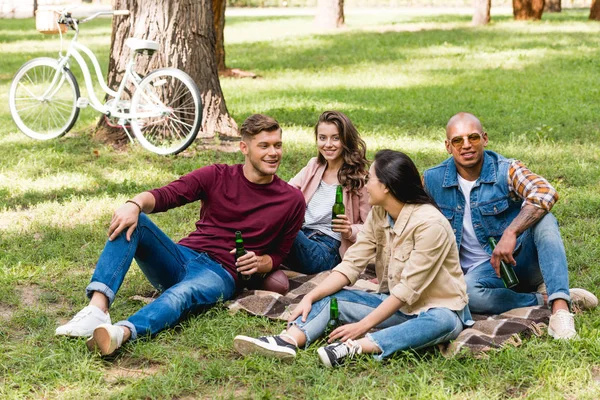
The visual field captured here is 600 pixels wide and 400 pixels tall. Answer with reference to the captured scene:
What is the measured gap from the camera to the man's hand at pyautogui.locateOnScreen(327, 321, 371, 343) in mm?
4191

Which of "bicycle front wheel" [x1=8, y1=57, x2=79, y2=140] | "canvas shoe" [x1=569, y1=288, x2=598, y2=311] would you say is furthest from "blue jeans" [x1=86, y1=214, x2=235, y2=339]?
"bicycle front wheel" [x1=8, y1=57, x2=79, y2=140]

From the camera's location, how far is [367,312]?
445 centimetres

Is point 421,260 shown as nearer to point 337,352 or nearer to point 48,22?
point 337,352

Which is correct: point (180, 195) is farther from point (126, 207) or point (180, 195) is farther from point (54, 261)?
point (54, 261)

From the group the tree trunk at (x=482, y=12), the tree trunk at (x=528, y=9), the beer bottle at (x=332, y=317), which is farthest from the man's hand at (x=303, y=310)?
the tree trunk at (x=528, y=9)

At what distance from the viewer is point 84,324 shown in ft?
14.3

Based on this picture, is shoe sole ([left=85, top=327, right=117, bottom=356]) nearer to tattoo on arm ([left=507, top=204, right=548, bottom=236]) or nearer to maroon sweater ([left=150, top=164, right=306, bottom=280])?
maroon sweater ([left=150, top=164, right=306, bottom=280])

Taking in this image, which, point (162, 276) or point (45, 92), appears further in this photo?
point (45, 92)

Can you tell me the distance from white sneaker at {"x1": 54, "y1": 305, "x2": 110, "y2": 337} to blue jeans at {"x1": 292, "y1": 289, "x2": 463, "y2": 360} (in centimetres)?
104

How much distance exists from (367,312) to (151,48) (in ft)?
14.5

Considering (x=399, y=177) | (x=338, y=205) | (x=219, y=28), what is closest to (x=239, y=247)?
(x=338, y=205)

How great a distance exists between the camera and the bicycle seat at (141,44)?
7.87 meters

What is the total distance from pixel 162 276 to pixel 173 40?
4.32 m

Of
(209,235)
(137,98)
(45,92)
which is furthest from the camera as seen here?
(45,92)
